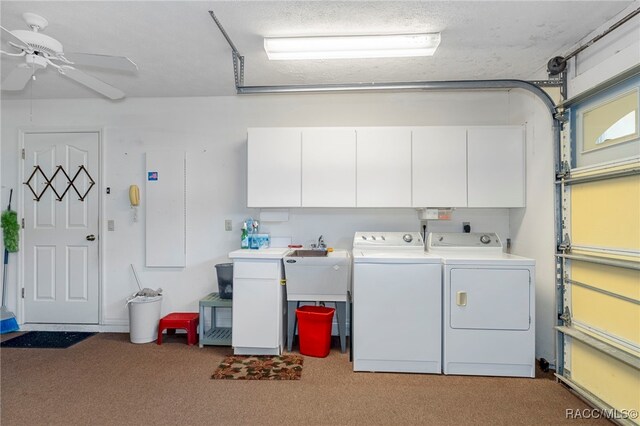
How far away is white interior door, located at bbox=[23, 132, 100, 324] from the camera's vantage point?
3885mm

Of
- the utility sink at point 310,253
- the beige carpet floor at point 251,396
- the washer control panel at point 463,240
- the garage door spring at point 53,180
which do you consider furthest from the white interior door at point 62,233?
the washer control panel at point 463,240

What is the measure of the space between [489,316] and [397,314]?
74cm

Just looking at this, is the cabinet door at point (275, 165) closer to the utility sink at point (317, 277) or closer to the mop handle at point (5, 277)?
the utility sink at point (317, 277)

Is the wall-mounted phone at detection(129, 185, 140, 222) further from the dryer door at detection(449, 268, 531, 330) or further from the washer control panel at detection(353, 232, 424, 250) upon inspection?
the dryer door at detection(449, 268, 531, 330)

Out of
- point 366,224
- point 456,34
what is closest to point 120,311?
point 366,224

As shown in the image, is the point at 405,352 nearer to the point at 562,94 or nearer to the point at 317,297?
the point at 317,297

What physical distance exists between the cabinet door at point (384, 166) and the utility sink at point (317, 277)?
717mm

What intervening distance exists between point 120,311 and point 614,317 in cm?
457

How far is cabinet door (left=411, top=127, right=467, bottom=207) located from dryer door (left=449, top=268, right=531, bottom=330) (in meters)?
0.80

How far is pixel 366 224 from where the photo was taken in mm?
3693

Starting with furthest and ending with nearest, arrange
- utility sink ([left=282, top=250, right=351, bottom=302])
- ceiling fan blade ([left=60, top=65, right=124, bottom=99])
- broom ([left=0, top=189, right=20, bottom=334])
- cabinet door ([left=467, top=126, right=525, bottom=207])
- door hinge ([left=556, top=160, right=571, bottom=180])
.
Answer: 1. broom ([left=0, top=189, right=20, bottom=334])
2. cabinet door ([left=467, top=126, right=525, bottom=207])
3. utility sink ([left=282, top=250, right=351, bottom=302])
4. door hinge ([left=556, top=160, right=571, bottom=180])
5. ceiling fan blade ([left=60, top=65, right=124, bottom=99])

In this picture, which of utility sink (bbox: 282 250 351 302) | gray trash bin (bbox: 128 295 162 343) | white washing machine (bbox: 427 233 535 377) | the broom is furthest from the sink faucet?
the broom

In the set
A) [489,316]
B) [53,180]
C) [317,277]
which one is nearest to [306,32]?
[317,277]

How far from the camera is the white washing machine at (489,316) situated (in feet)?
8.98
